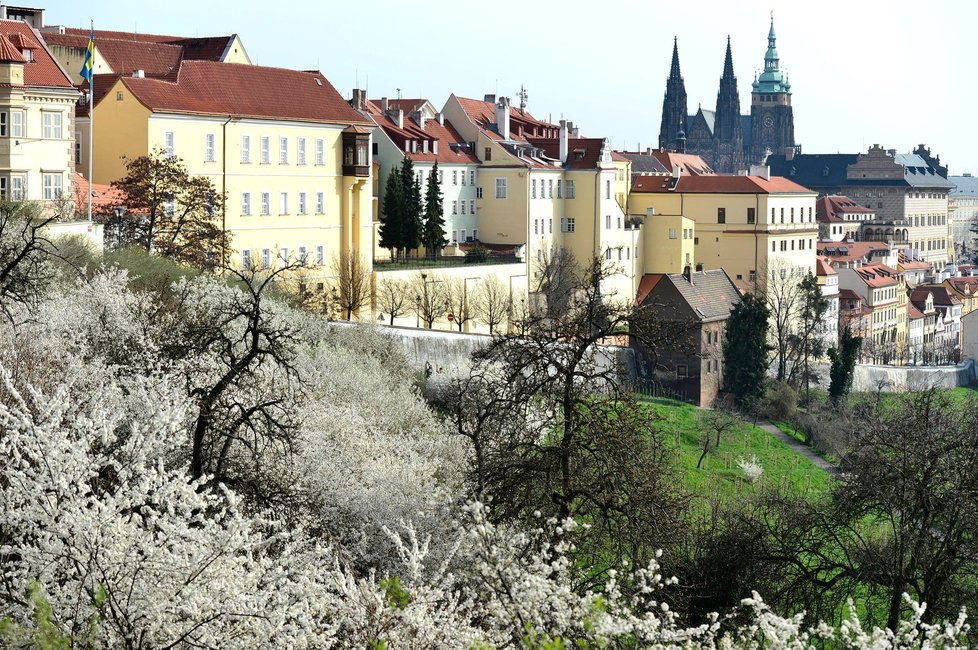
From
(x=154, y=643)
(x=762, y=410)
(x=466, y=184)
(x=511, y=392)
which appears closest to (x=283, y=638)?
(x=154, y=643)

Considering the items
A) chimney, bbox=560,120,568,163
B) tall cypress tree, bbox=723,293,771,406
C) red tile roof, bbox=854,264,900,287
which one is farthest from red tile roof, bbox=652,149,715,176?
tall cypress tree, bbox=723,293,771,406

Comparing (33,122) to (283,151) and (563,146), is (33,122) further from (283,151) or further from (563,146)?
(563,146)

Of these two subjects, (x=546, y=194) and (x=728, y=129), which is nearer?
(x=546, y=194)

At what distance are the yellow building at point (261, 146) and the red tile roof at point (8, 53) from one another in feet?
23.9

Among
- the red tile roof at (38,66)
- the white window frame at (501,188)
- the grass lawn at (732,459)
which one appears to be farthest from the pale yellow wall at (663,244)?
the red tile roof at (38,66)

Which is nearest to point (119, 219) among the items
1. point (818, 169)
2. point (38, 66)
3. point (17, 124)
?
point (17, 124)

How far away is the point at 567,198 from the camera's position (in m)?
75.6

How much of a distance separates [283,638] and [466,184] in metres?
62.1

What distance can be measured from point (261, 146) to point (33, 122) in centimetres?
1250

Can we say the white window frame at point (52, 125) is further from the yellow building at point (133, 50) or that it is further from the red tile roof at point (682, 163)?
the red tile roof at point (682, 163)

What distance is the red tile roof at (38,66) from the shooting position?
41062mm

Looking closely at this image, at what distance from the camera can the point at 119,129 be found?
4762 cm

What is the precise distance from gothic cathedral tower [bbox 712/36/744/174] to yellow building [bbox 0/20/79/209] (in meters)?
158

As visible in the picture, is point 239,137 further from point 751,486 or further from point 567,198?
point 567,198
